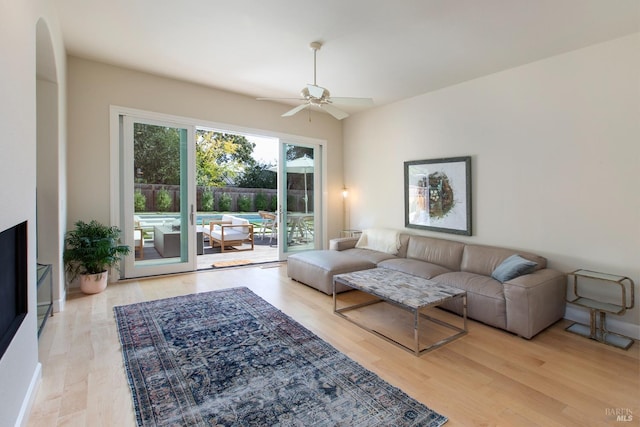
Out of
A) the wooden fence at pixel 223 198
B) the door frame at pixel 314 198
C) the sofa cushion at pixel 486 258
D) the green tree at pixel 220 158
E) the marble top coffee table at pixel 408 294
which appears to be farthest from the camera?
the green tree at pixel 220 158

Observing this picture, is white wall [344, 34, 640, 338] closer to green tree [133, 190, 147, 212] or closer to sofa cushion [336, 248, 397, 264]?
sofa cushion [336, 248, 397, 264]

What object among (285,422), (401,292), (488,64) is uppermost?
(488,64)

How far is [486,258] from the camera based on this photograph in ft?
12.4

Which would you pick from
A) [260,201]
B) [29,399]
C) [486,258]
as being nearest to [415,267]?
[486,258]

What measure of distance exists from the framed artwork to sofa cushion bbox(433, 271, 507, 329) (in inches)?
44.3

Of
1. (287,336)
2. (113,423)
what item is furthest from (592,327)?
(113,423)

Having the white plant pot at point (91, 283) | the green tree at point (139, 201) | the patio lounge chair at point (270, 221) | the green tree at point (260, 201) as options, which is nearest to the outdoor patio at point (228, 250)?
the green tree at point (139, 201)

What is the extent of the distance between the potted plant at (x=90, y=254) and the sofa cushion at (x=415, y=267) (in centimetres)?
345

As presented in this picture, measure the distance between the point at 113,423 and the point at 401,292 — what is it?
2240 millimetres

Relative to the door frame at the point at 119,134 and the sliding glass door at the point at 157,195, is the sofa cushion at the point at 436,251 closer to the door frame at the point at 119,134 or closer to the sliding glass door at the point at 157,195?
the door frame at the point at 119,134

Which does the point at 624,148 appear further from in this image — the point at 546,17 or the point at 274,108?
the point at 274,108

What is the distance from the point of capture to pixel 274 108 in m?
5.54

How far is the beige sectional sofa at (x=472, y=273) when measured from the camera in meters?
2.87
